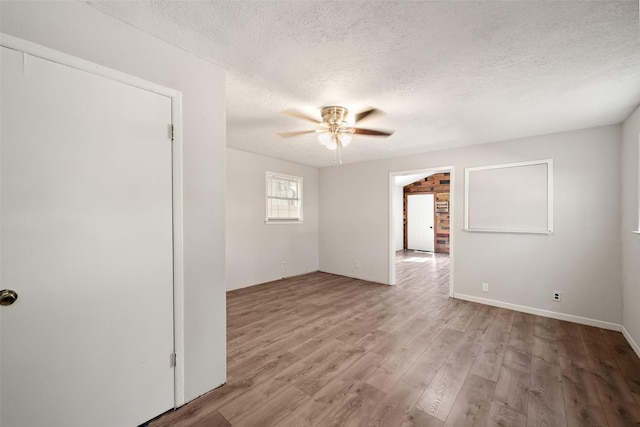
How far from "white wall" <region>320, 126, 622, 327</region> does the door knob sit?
4683 mm

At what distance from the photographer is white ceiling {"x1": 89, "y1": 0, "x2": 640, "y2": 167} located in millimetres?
1334

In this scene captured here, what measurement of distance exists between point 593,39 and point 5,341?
3.57 metres

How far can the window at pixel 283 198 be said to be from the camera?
5.06m

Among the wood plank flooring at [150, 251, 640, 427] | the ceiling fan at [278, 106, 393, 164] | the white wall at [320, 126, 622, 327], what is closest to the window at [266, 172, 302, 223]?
the wood plank flooring at [150, 251, 640, 427]

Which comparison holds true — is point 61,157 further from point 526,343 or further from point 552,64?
point 526,343

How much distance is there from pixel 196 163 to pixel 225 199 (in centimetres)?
57

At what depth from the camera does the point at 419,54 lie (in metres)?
1.69

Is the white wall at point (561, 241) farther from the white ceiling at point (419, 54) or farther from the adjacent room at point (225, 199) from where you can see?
the white ceiling at point (419, 54)

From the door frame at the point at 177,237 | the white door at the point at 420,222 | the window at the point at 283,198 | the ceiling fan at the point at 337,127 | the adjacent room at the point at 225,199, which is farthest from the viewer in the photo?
the white door at the point at 420,222

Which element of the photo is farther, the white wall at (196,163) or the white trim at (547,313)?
the white trim at (547,313)

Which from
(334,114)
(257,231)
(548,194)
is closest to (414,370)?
(334,114)

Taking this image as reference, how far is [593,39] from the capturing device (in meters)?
1.52

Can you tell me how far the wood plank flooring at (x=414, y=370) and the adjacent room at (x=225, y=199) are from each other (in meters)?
0.02

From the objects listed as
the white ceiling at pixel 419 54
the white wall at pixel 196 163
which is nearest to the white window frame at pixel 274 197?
the white ceiling at pixel 419 54
